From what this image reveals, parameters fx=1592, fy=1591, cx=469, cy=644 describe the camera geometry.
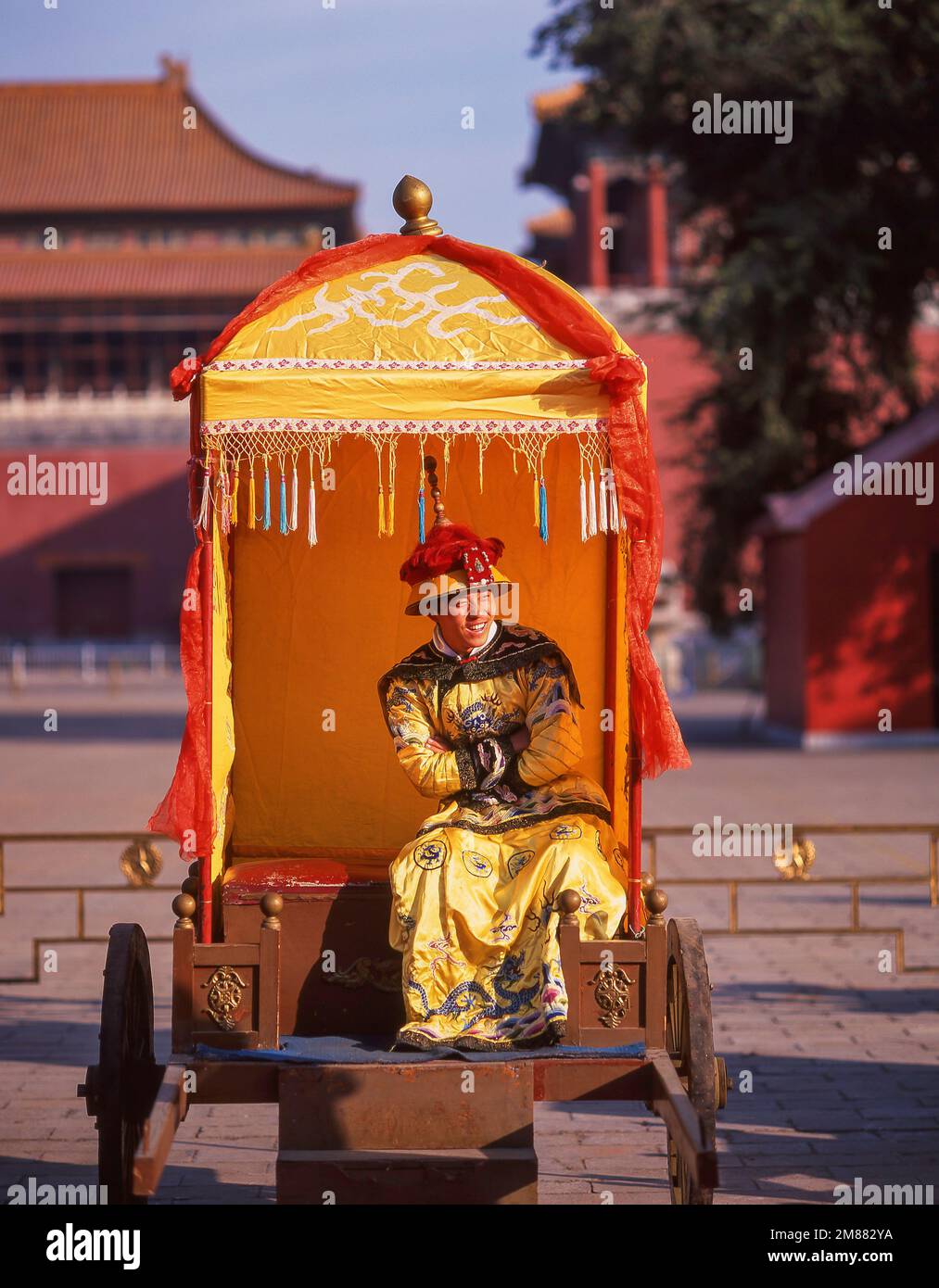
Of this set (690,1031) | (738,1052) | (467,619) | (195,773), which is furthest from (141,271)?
(690,1031)

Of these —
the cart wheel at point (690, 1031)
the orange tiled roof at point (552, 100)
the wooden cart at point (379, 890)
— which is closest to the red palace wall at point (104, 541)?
the orange tiled roof at point (552, 100)

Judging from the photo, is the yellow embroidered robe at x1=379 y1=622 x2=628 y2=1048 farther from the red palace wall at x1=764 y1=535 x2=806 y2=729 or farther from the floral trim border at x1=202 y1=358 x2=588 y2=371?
the red palace wall at x1=764 y1=535 x2=806 y2=729

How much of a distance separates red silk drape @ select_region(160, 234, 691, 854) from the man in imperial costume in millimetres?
273

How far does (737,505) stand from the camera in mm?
20328

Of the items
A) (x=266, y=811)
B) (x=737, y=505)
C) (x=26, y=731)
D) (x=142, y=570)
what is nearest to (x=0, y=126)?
(x=142, y=570)

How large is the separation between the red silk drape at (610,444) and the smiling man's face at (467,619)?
0.45 meters

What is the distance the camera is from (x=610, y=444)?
450 centimetres

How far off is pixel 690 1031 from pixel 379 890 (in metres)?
1.01

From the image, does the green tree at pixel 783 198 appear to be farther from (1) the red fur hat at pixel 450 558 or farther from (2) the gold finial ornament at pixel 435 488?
(1) the red fur hat at pixel 450 558

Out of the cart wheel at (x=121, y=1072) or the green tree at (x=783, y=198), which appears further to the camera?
the green tree at (x=783, y=198)

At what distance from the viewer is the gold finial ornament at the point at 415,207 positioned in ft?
16.3

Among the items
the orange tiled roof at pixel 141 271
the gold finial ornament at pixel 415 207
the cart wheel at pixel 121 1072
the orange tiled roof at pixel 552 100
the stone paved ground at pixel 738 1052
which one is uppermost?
the orange tiled roof at pixel 552 100

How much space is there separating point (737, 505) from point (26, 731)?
11.0m

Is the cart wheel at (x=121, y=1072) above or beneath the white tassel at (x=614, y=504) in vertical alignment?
beneath
